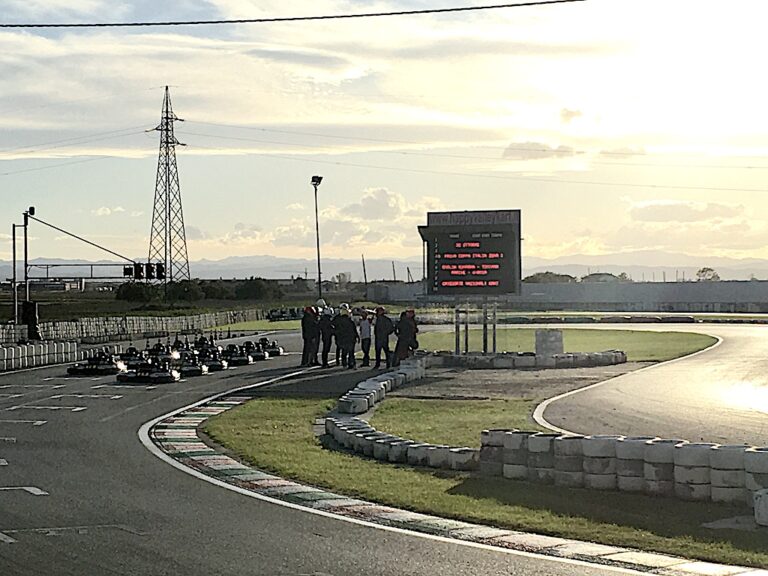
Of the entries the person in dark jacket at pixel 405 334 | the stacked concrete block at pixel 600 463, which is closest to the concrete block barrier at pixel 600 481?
the stacked concrete block at pixel 600 463

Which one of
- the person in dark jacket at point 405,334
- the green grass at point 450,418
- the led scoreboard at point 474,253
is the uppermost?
the led scoreboard at point 474,253

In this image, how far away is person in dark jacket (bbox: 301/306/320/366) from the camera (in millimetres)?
34750

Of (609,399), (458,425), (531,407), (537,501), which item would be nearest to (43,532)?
(537,501)

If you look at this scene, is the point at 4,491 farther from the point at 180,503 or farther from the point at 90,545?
the point at 90,545

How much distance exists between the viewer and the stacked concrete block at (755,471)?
11539mm

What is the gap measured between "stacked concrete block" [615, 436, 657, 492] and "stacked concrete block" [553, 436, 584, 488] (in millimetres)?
449

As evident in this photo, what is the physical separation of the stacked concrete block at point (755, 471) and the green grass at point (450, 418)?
18.0 ft

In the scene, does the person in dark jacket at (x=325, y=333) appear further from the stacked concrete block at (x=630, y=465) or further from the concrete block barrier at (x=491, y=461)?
the stacked concrete block at (x=630, y=465)

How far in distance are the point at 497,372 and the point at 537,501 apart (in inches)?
839

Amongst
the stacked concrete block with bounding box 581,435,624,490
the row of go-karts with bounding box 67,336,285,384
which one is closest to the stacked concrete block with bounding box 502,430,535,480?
the stacked concrete block with bounding box 581,435,624,490

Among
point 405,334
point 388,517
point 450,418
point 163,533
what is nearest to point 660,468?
point 388,517

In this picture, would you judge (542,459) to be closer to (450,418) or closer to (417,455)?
(417,455)

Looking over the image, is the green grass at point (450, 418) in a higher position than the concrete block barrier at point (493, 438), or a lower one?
lower

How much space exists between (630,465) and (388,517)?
2.78 meters
